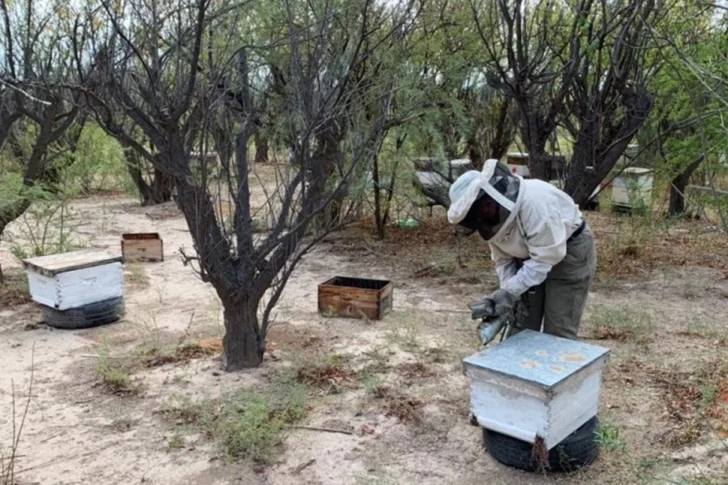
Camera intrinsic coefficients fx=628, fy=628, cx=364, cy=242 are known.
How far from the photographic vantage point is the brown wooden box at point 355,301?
521 cm

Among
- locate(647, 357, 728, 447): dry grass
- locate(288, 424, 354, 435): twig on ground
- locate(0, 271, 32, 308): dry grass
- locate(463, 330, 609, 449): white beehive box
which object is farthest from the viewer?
locate(0, 271, 32, 308): dry grass

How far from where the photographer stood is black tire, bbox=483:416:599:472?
2824 millimetres

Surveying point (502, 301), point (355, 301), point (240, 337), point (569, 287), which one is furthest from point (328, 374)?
point (569, 287)

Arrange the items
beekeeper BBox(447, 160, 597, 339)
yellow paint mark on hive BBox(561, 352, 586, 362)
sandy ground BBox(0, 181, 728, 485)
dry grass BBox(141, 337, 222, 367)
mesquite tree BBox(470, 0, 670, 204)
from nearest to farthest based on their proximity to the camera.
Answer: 1. yellow paint mark on hive BBox(561, 352, 586, 362)
2. sandy ground BBox(0, 181, 728, 485)
3. beekeeper BBox(447, 160, 597, 339)
4. dry grass BBox(141, 337, 222, 367)
5. mesquite tree BBox(470, 0, 670, 204)

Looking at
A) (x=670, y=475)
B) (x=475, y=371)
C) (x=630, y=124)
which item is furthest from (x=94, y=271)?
(x=630, y=124)

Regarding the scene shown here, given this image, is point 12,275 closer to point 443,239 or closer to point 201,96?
point 201,96

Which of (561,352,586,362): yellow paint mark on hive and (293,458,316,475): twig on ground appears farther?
(293,458,316,475): twig on ground

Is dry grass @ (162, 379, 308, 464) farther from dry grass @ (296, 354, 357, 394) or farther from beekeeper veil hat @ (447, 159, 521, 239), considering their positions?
beekeeper veil hat @ (447, 159, 521, 239)

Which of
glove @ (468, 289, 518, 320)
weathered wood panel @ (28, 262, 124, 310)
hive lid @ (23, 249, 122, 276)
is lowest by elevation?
weathered wood panel @ (28, 262, 124, 310)

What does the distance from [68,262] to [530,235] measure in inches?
149

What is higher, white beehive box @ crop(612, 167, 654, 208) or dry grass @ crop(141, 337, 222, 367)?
white beehive box @ crop(612, 167, 654, 208)

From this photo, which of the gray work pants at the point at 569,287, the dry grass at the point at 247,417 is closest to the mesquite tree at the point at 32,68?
the dry grass at the point at 247,417

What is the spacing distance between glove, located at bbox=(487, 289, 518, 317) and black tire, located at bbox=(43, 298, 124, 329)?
11.4 feet

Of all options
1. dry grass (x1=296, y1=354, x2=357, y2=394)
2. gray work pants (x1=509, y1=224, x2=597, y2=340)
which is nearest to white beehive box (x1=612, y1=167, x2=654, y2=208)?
gray work pants (x1=509, y1=224, x2=597, y2=340)
